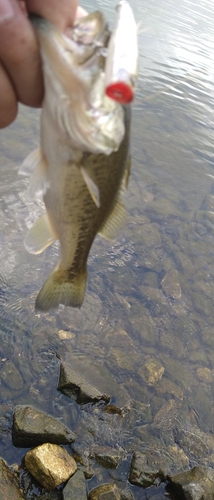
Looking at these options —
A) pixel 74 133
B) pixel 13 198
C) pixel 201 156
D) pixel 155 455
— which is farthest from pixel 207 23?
pixel 74 133

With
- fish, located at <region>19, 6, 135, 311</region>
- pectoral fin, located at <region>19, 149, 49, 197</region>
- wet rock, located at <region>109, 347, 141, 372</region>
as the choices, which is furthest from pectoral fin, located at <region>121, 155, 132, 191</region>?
wet rock, located at <region>109, 347, 141, 372</region>

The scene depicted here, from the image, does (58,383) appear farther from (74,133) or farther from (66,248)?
(74,133)

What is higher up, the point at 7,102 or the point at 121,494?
the point at 7,102

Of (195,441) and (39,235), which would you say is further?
(195,441)

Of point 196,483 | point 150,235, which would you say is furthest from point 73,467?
point 150,235

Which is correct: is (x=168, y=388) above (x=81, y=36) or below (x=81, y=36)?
Answer: below

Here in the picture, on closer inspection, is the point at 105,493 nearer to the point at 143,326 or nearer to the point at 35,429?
the point at 35,429

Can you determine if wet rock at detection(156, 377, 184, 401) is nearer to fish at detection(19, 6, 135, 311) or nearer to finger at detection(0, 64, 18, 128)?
fish at detection(19, 6, 135, 311)
